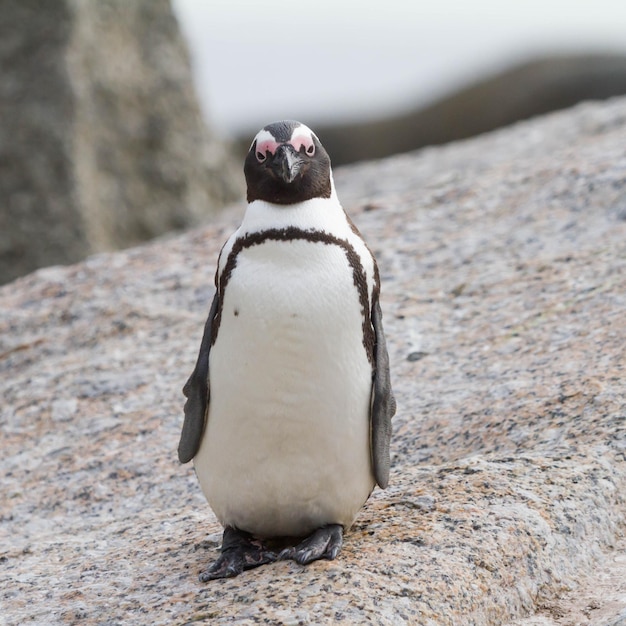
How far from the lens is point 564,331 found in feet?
15.1

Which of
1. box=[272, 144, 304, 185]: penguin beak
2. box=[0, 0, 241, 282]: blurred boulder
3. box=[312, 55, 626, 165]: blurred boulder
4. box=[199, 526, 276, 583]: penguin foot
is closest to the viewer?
box=[272, 144, 304, 185]: penguin beak

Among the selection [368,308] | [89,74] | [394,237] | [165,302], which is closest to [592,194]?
[394,237]

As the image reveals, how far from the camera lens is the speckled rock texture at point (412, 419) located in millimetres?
3250

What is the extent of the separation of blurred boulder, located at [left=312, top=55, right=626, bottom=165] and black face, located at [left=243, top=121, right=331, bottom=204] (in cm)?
1262


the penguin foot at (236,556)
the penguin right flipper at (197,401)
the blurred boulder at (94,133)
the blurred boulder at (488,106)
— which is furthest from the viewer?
the blurred boulder at (488,106)

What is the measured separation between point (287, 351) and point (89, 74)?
21.4 feet

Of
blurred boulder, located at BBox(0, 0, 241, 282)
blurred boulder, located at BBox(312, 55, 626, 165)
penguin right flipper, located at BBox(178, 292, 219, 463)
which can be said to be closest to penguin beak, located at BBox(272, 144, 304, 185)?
penguin right flipper, located at BBox(178, 292, 219, 463)

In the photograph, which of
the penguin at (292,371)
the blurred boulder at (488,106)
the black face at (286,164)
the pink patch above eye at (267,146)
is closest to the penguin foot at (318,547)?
the penguin at (292,371)

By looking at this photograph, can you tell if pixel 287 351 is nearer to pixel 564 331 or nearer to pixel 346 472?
pixel 346 472

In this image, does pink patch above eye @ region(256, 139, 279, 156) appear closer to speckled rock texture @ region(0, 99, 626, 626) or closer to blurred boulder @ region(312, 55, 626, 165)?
speckled rock texture @ region(0, 99, 626, 626)

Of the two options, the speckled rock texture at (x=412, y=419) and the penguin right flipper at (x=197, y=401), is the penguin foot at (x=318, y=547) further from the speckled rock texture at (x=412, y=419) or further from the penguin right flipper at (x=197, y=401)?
the penguin right flipper at (x=197, y=401)

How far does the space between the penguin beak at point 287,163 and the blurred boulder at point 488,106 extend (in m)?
12.7

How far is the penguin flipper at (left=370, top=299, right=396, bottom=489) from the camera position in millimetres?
3340

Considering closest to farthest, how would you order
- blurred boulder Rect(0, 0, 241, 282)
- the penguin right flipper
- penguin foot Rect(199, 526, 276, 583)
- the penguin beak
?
1. the penguin beak
2. penguin foot Rect(199, 526, 276, 583)
3. the penguin right flipper
4. blurred boulder Rect(0, 0, 241, 282)
